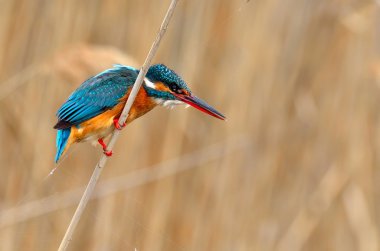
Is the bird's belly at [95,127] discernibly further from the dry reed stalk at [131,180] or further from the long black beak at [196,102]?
the dry reed stalk at [131,180]

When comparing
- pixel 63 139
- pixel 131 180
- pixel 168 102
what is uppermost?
pixel 168 102

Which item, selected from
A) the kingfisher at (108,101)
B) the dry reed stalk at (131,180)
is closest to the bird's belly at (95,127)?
the kingfisher at (108,101)

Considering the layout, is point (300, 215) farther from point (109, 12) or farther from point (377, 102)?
point (109, 12)

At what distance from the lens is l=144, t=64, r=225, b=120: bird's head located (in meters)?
2.24

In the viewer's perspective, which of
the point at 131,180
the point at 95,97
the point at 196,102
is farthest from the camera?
the point at 131,180

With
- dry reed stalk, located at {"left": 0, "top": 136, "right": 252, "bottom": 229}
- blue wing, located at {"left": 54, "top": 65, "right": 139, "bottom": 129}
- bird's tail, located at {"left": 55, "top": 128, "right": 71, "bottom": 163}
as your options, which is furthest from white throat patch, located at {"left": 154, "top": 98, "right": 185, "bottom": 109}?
dry reed stalk, located at {"left": 0, "top": 136, "right": 252, "bottom": 229}

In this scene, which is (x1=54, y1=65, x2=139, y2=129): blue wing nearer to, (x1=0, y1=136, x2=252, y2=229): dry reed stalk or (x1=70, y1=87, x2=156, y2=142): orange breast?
(x1=70, y1=87, x2=156, y2=142): orange breast

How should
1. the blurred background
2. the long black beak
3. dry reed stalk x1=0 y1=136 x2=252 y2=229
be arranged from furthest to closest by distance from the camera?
the blurred background
dry reed stalk x1=0 y1=136 x2=252 y2=229
the long black beak

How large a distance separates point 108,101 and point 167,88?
21cm

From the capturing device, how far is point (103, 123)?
7.39 feet

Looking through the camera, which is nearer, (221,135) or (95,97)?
(95,97)

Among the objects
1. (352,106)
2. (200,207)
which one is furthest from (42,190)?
(352,106)

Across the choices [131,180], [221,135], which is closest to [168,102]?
[131,180]

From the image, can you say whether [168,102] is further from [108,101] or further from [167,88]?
[108,101]
